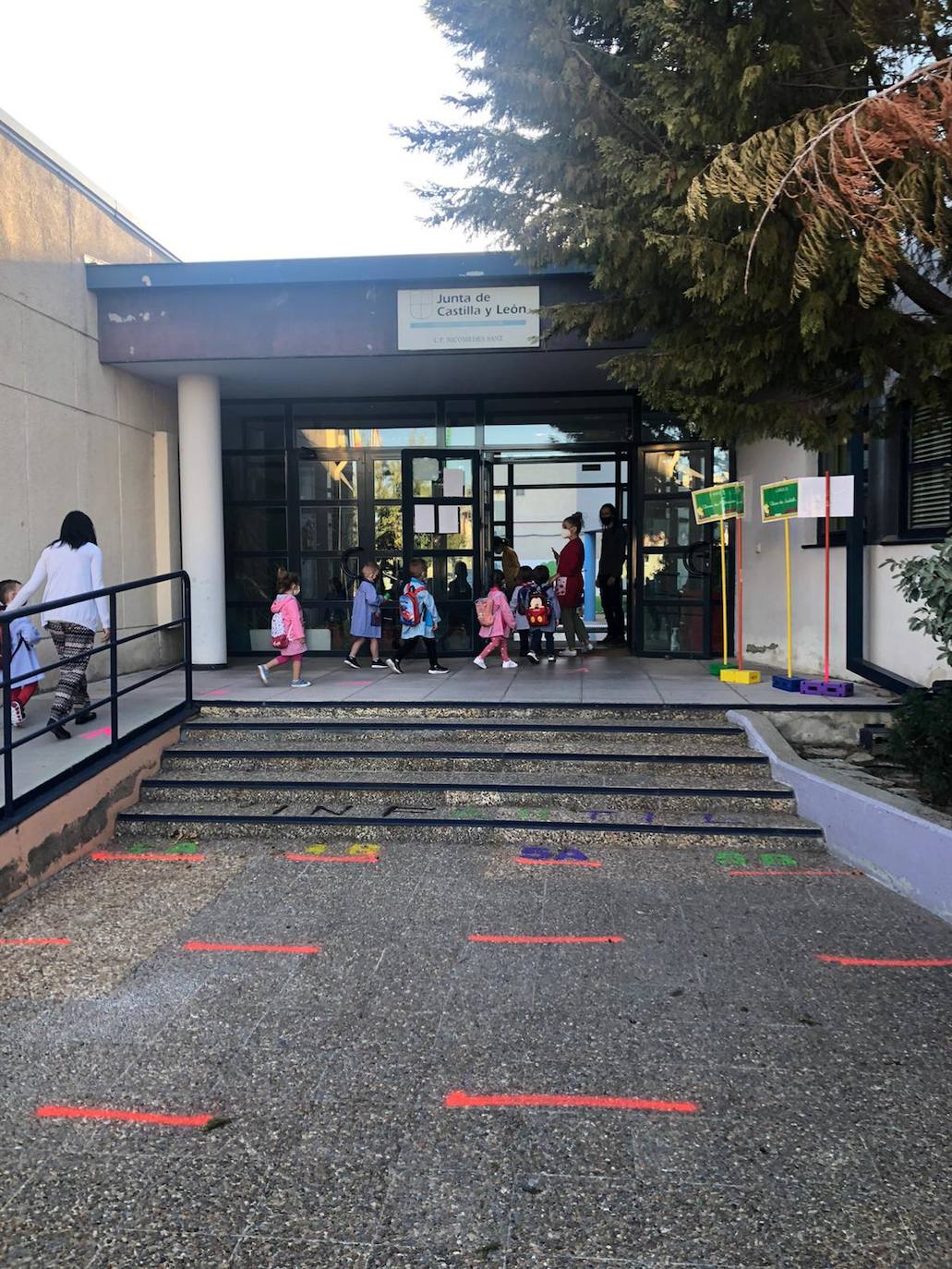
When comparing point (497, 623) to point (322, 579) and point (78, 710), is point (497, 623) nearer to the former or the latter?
point (322, 579)

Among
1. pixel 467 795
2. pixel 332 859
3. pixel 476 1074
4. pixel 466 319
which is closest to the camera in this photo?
pixel 476 1074

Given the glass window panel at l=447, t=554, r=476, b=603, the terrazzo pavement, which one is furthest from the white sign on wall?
the terrazzo pavement

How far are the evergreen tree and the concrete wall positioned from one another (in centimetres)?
274

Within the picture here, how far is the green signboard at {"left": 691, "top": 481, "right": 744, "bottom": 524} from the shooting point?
8352mm

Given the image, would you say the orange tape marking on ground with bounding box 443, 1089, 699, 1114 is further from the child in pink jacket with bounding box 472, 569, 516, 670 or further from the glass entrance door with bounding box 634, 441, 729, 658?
the glass entrance door with bounding box 634, 441, 729, 658

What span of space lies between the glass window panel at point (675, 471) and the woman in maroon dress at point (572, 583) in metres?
0.99

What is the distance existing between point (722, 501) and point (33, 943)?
22.3ft

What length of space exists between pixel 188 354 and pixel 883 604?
7336mm

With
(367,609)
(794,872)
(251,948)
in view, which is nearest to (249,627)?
(367,609)

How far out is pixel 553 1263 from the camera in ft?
7.06

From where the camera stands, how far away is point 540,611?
10.0m

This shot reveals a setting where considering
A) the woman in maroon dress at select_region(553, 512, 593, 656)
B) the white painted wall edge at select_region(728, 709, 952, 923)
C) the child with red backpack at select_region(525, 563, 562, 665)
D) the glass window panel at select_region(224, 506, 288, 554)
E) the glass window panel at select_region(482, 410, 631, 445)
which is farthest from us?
the glass window panel at select_region(224, 506, 288, 554)

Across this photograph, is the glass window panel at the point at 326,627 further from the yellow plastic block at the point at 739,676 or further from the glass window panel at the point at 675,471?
the yellow plastic block at the point at 739,676

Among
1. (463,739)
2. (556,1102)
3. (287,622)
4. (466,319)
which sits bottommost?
(556,1102)
